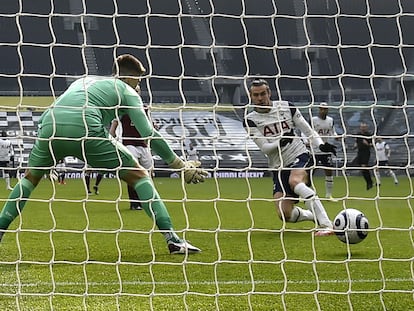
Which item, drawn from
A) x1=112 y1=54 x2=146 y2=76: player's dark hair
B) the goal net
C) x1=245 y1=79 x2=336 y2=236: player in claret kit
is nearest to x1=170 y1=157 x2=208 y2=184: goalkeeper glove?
the goal net

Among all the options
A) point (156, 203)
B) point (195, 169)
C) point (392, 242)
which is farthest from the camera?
point (392, 242)

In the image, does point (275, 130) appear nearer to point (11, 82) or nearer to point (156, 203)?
point (156, 203)

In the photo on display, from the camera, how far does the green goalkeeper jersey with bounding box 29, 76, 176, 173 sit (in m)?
4.51

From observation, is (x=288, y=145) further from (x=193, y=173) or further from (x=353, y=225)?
(x=193, y=173)

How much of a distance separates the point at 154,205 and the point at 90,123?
2.74 feet

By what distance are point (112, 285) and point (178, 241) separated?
1.18m

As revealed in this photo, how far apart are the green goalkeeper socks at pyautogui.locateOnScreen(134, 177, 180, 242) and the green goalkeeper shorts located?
153mm

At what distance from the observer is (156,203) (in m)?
5.06

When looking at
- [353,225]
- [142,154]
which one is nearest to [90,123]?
[353,225]

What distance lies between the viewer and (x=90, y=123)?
4609mm

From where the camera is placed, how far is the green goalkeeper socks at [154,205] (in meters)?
4.83

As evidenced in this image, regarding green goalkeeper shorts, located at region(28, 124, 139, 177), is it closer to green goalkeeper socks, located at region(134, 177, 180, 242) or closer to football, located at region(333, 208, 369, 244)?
green goalkeeper socks, located at region(134, 177, 180, 242)

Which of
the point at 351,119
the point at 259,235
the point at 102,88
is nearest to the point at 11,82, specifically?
the point at 351,119

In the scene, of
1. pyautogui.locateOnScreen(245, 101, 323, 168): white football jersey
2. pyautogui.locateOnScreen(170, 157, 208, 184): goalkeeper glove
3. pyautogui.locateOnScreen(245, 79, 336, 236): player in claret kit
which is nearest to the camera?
pyautogui.locateOnScreen(170, 157, 208, 184): goalkeeper glove
